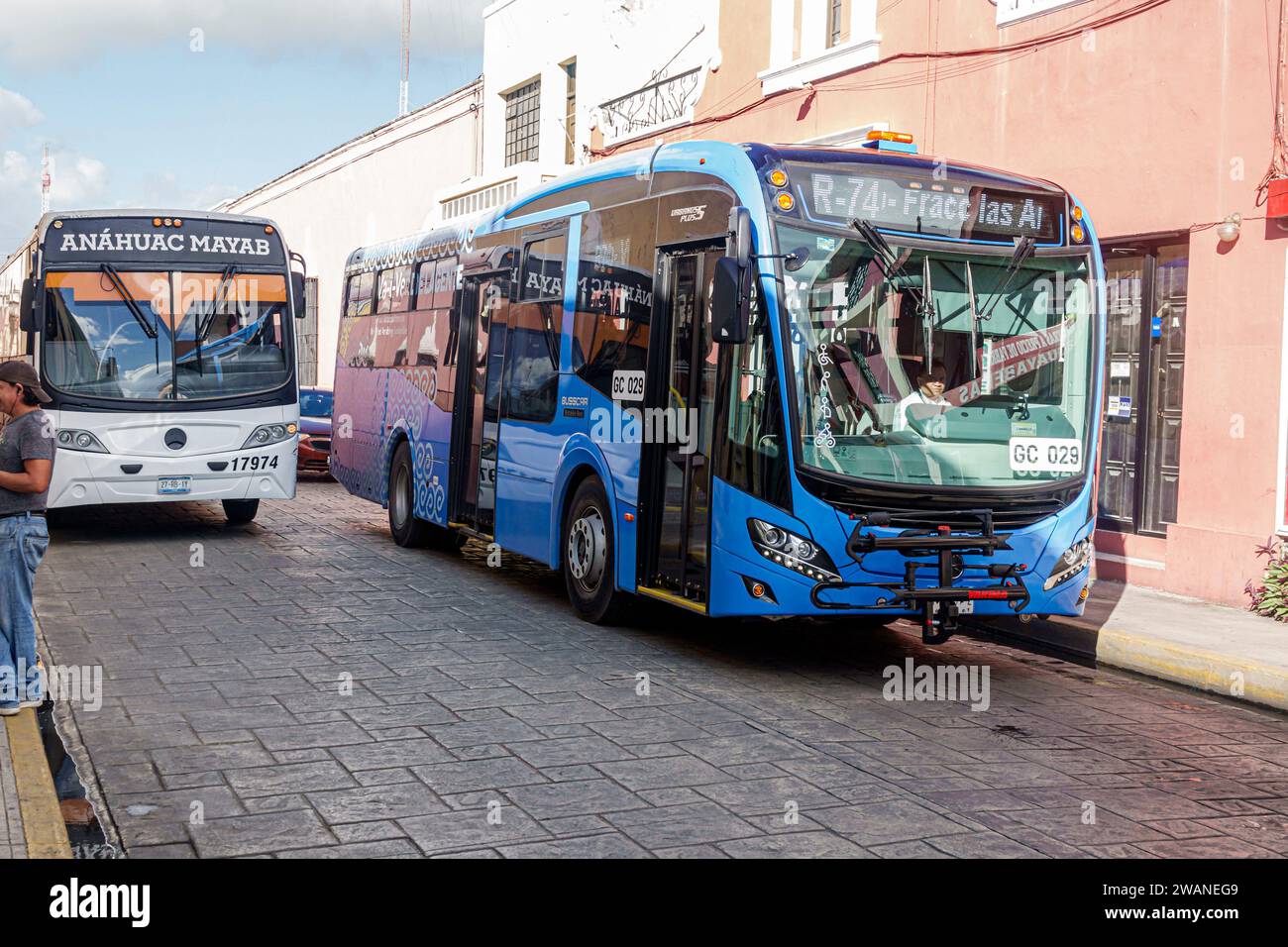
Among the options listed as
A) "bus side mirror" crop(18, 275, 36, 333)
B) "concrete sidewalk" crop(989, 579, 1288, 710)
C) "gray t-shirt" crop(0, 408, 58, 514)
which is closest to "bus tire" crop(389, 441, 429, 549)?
"bus side mirror" crop(18, 275, 36, 333)

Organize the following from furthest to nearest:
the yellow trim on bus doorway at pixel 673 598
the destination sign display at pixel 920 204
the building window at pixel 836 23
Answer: the building window at pixel 836 23 → the yellow trim on bus doorway at pixel 673 598 → the destination sign display at pixel 920 204

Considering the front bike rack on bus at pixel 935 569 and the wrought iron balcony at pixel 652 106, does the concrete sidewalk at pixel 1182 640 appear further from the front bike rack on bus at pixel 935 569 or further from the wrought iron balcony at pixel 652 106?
the wrought iron balcony at pixel 652 106

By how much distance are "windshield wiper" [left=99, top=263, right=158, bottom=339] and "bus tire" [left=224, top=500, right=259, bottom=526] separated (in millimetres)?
2272

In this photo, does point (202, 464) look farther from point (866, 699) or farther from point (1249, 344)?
point (1249, 344)

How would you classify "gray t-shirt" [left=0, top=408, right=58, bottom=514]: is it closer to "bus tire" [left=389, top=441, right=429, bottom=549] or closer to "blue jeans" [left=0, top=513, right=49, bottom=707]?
"blue jeans" [left=0, top=513, right=49, bottom=707]

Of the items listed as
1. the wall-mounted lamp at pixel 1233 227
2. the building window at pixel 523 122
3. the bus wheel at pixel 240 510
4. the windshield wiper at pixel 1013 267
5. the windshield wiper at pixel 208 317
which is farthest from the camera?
the building window at pixel 523 122

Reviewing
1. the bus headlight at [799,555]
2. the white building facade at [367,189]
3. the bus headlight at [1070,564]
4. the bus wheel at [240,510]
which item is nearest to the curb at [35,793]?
the bus headlight at [799,555]

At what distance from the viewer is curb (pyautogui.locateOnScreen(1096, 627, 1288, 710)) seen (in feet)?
29.0

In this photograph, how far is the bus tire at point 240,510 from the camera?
53.3 feet

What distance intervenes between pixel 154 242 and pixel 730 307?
8.62m

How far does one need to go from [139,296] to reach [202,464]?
1.78 meters

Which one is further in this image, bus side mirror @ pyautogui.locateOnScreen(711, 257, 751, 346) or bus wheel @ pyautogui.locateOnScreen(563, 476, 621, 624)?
bus wheel @ pyautogui.locateOnScreen(563, 476, 621, 624)

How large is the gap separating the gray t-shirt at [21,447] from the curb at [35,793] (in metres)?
1.05

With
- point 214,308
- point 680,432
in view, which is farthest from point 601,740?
point 214,308
